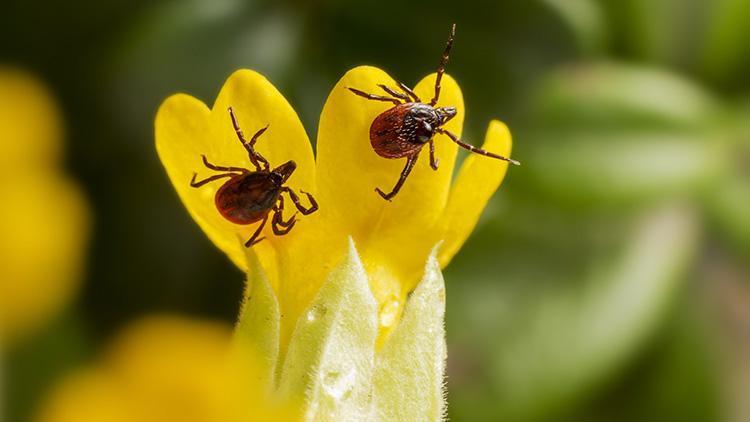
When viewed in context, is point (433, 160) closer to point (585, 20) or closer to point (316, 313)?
point (316, 313)

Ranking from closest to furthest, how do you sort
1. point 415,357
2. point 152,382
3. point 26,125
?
point 415,357, point 152,382, point 26,125

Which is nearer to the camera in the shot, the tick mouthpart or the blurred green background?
the tick mouthpart

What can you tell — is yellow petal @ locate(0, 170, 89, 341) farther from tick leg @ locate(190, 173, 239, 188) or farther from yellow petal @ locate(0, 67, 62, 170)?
tick leg @ locate(190, 173, 239, 188)

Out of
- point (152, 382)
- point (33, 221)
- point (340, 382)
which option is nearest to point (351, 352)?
point (340, 382)

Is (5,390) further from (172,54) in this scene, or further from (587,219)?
(587,219)

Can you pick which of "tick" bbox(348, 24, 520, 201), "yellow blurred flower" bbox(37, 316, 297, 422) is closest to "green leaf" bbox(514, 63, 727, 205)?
"yellow blurred flower" bbox(37, 316, 297, 422)

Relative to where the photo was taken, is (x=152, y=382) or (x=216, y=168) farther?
(x=152, y=382)

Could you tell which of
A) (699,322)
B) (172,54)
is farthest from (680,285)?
(172,54)
